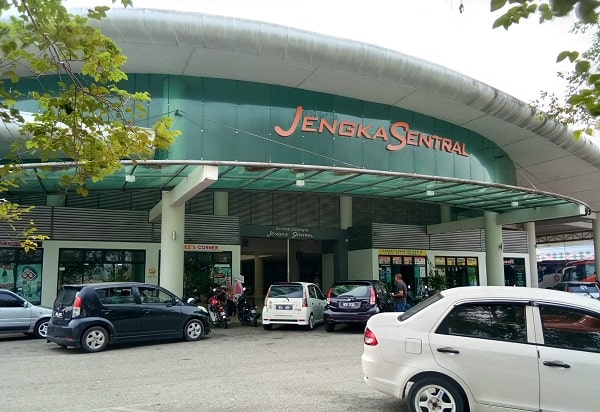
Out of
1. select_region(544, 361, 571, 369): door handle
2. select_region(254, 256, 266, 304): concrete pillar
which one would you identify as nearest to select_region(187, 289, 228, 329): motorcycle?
select_region(544, 361, 571, 369): door handle

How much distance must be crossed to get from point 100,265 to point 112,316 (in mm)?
9235

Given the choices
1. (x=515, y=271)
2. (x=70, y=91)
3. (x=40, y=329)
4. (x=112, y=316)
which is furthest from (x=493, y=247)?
(x=70, y=91)

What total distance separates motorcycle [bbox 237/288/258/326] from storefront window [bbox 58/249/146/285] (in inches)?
217

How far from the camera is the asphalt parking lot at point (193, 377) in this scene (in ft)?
23.0

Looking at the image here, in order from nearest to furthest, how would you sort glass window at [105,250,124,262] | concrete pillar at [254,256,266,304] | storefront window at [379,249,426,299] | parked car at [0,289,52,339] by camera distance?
parked car at [0,289,52,339] < glass window at [105,250,124,262] < storefront window at [379,249,426,299] < concrete pillar at [254,256,266,304]

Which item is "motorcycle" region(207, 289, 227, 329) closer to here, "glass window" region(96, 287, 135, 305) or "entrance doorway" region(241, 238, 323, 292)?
"glass window" region(96, 287, 135, 305)

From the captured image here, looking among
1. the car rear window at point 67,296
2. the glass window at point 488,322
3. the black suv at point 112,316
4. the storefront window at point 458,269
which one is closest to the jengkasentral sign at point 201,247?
the black suv at point 112,316

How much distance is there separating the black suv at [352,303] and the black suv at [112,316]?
4.30m

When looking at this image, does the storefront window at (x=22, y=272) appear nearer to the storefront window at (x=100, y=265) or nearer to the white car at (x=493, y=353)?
the storefront window at (x=100, y=265)

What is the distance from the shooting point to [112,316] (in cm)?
1205

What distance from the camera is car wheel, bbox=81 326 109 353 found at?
459 inches

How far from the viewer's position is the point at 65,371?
377 inches

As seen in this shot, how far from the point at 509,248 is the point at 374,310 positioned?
17.6 meters

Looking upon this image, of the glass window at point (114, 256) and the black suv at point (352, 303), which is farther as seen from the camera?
the glass window at point (114, 256)
